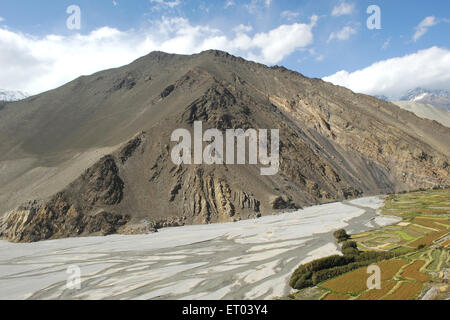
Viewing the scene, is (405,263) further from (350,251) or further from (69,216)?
(69,216)

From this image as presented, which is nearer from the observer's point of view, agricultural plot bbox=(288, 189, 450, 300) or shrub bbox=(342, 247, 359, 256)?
agricultural plot bbox=(288, 189, 450, 300)

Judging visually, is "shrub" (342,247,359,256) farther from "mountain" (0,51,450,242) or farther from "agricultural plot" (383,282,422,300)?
"mountain" (0,51,450,242)

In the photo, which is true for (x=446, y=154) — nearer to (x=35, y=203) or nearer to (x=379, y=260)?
(x=379, y=260)

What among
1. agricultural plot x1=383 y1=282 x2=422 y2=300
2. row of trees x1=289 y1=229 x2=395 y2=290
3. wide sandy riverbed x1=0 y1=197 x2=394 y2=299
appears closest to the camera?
agricultural plot x1=383 y1=282 x2=422 y2=300

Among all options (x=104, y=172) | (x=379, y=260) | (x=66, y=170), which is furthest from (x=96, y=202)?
(x=379, y=260)

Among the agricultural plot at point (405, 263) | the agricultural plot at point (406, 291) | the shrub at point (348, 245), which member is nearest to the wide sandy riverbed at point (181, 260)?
the shrub at point (348, 245)

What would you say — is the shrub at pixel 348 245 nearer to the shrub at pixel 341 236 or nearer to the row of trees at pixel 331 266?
the row of trees at pixel 331 266

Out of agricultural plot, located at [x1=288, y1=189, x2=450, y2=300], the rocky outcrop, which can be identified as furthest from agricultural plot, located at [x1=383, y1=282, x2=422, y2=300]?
the rocky outcrop

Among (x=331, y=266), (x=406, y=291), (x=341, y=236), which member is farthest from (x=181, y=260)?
(x=406, y=291)
